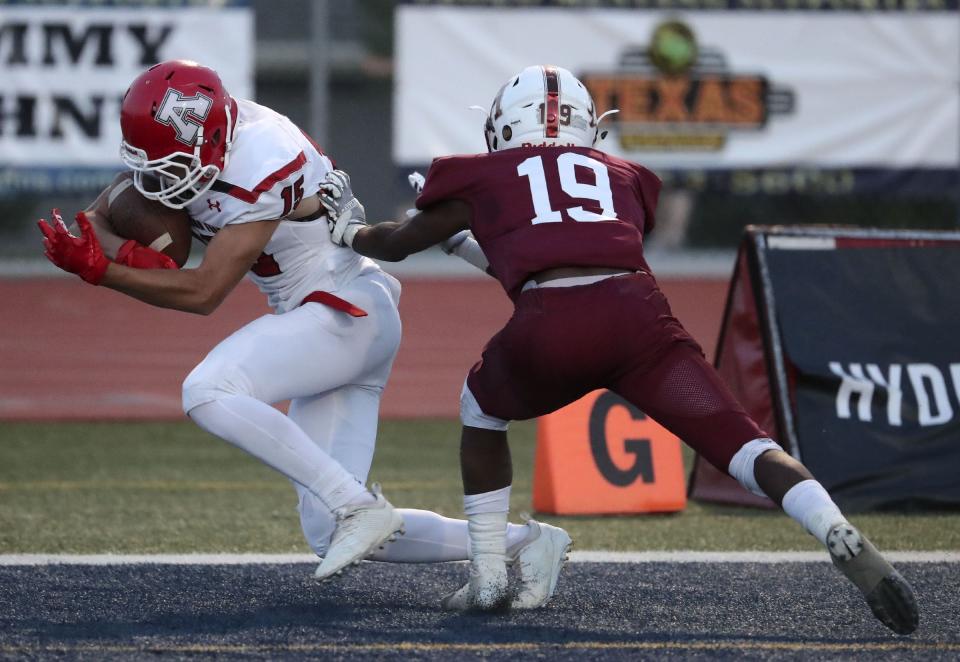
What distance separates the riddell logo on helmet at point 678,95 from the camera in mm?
9875

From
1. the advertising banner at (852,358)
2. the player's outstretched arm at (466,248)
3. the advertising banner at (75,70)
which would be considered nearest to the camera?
the player's outstretched arm at (466,248)

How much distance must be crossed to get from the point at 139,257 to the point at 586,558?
5.77ft

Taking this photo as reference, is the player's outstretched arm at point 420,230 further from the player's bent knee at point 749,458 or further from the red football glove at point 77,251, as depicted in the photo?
the player's bent knee at point 749,458

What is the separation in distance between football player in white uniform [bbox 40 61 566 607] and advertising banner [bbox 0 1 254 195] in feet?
18.7

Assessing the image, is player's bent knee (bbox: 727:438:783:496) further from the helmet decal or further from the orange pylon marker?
the orange pylon marker

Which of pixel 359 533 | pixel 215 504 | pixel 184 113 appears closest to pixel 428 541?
pixel 359 533

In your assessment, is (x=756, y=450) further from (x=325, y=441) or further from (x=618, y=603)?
(x=325, y=441)

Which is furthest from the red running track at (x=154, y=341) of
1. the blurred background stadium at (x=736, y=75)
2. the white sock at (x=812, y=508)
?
the white sock at (x=812, y=508)

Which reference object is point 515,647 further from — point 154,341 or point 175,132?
point 154,341

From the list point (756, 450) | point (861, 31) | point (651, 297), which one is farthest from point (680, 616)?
point (861, 31)

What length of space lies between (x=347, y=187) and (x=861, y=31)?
6956 mm

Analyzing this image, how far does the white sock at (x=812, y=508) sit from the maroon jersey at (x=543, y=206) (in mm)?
690

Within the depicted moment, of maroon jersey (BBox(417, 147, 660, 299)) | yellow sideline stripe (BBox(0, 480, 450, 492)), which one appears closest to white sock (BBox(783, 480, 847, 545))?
maroon jersey (BBox(417, 147, 660, 299))

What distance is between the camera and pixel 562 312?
140 inches
